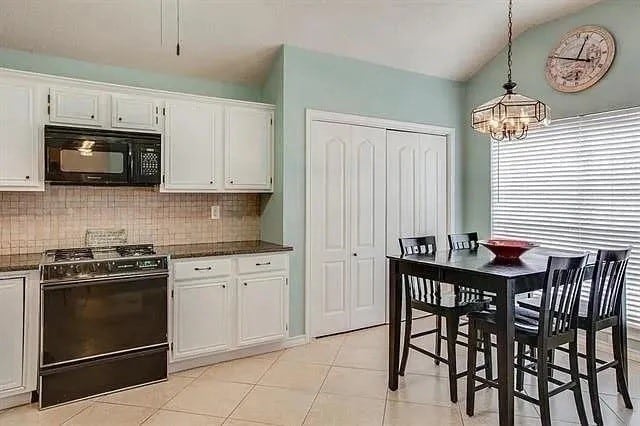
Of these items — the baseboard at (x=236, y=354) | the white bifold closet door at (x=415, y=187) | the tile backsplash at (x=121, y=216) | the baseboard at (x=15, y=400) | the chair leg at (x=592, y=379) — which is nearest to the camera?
the chair leg at (x=592, y=379)

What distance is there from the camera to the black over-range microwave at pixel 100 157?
3.20m

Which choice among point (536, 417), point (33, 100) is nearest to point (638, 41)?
point (536, 417)

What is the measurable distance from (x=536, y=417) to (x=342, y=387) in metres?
1.26

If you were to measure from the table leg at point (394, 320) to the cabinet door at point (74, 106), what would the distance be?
7.99ft

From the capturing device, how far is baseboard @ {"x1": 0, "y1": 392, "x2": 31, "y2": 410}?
2.91 m

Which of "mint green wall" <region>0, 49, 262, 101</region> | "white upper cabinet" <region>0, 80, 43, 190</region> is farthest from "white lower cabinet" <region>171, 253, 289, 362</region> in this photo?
"mint green wall" <region>0, 49, 262, 101</region>

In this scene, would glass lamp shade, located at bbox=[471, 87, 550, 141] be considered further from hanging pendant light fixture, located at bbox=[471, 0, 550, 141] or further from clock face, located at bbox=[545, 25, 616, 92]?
clock face, located at bbox=[545, 25, 616, 92]

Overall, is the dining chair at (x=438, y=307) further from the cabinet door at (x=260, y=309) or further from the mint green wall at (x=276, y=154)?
the mint green wall at (x=276, y=154)

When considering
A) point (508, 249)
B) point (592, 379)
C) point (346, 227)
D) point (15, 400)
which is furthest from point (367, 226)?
point (15, 400)

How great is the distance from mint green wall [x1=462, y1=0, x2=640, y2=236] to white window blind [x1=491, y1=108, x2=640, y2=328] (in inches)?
5.1

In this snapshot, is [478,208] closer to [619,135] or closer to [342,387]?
[619,135]

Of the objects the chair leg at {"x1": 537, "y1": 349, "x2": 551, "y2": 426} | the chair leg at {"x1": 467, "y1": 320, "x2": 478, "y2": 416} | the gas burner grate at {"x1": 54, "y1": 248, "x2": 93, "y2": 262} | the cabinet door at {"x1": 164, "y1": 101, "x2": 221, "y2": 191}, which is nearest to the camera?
the chair leg at {"x1": 537, "y1": 349, "x2": 551, "y2": 426}

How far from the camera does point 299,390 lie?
3.21 m

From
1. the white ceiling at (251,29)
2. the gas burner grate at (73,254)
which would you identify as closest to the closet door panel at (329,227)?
the white ceiling at (251,29)
